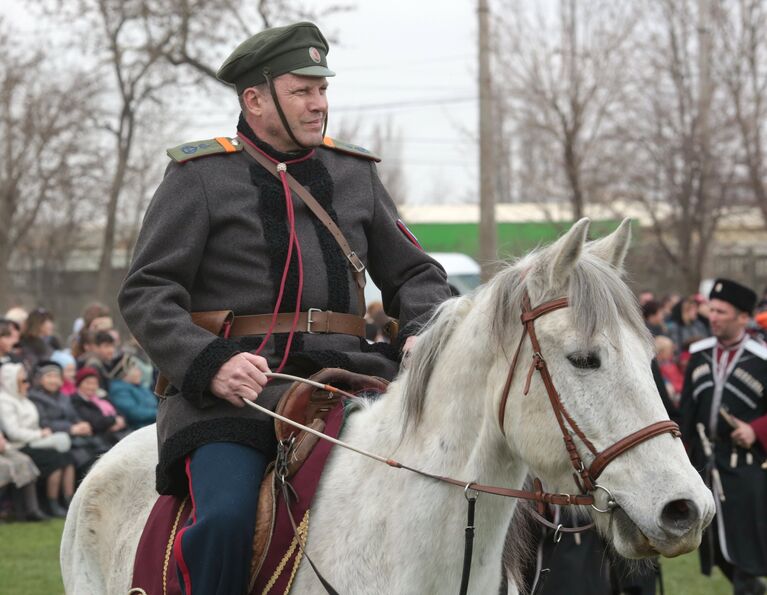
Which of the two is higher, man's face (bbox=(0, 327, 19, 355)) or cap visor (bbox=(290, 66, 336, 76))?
cap visor (bbox=(290, 66, 336, 76))

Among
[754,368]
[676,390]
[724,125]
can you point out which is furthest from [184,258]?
[724,125]

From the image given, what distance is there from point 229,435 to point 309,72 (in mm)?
1358

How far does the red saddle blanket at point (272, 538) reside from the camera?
381cm

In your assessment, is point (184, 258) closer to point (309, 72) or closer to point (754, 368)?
point (309, 72)

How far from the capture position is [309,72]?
4270 millimetres

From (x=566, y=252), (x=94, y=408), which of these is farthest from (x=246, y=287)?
(x=94, y=408)

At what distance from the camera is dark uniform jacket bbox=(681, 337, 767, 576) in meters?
8.86

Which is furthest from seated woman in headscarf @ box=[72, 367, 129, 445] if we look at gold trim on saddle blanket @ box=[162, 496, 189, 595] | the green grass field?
gold trim on saddle blanket @ box=[162, 496, 189, 595]

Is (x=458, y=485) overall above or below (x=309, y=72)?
below

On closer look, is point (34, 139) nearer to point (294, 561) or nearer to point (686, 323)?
point (686, 323)

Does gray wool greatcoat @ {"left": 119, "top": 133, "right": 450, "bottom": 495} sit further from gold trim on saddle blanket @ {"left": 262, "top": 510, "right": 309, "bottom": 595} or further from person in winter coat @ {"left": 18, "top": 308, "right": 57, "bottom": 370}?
person in winter coat @ {"left": 18, "top": 308, "right": 57, "bottom": 370}

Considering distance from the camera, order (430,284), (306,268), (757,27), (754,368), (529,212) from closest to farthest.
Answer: (306,268) < (430,284) < (754,368) < (757,27) < (529,212)

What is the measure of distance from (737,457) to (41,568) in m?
5.87

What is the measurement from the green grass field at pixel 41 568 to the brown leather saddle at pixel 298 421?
230 inches
